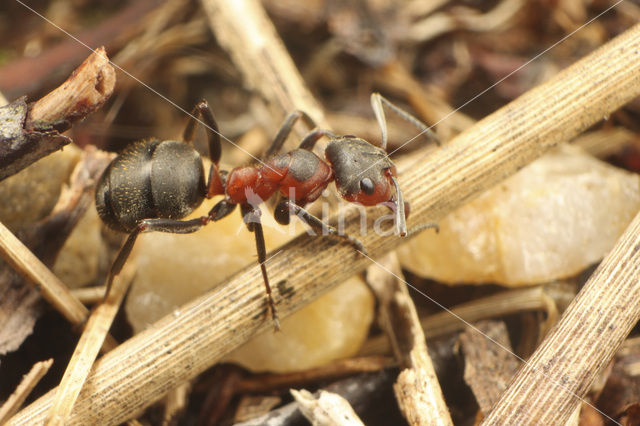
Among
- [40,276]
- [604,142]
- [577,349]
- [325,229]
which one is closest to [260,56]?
[325,229]

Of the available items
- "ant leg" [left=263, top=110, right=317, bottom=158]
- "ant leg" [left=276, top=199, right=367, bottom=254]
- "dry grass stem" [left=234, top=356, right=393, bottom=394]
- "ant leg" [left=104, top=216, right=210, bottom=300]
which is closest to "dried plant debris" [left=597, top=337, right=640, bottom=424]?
"dry grass stem" [left=234, top=356, right=393, bottom=394]

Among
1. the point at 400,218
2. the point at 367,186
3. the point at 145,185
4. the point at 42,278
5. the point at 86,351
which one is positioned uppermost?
the point at 145,185

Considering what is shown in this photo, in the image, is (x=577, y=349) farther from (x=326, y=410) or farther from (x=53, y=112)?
(x=53, y=112)

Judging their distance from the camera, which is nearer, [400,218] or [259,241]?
[400,218]

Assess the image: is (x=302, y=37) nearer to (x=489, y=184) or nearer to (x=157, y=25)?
(x=157, y=25)

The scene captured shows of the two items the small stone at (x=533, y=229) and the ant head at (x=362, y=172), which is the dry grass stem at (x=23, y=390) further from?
the small stone at (x=533, y=229)

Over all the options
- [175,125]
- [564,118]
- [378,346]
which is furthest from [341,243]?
[175,125]
